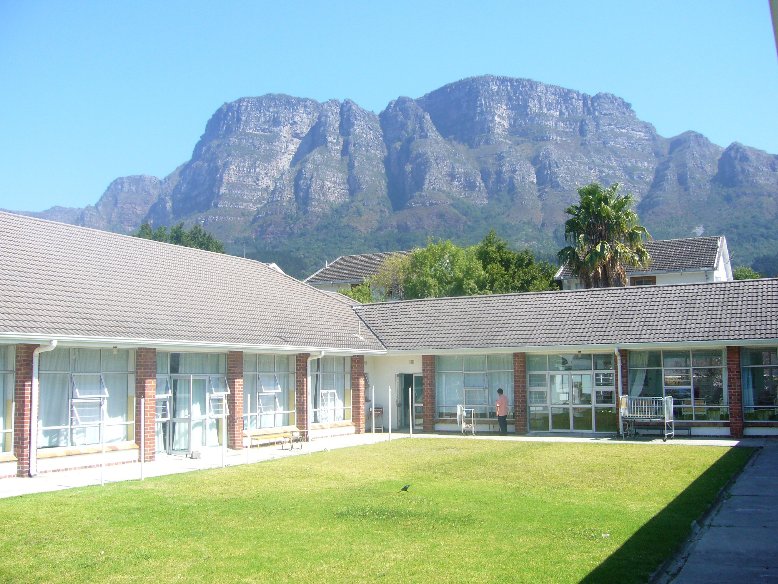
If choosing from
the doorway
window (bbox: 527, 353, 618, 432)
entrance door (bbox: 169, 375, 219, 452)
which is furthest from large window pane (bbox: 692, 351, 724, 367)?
entrance door (bbox: 169, 375, 219, 452)

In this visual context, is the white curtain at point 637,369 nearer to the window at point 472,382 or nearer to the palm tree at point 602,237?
the window at point 472,382

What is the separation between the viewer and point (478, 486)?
15930 mm

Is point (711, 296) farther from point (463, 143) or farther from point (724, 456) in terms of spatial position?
point (463, 143)

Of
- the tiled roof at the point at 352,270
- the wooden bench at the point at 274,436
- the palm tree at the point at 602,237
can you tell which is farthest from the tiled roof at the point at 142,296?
the tiled roof at the point at 352,270

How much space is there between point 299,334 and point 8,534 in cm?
1598

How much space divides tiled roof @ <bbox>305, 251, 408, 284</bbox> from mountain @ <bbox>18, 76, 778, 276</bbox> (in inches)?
937

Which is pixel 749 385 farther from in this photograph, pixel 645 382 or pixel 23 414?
pixel 23 414

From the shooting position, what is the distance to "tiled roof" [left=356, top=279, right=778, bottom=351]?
2666 cm

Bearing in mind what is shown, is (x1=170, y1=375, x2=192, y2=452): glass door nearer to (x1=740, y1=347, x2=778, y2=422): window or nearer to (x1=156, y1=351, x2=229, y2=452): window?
(x1=156, y1=351, x2=229, y2=452): window

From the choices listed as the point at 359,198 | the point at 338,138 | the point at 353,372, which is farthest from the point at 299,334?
the point at 338,138

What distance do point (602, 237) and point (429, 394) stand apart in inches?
665

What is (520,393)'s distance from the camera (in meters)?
29.0

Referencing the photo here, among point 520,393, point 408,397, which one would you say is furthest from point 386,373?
point 520,393

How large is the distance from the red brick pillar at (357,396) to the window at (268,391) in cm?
400
